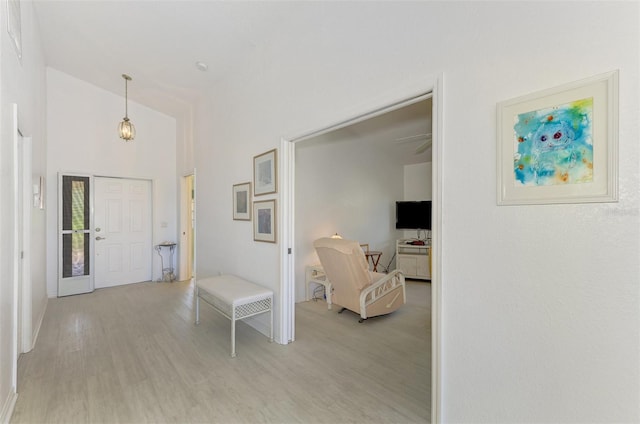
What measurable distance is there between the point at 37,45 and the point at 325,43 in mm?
3611

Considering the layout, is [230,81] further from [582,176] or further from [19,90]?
[582,176]

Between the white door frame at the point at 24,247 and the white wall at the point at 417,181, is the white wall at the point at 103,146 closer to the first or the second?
the white door frame at the point at 24,247

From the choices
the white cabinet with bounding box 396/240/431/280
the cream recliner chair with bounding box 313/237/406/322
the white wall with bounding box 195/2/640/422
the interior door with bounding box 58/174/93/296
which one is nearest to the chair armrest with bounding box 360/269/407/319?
the cream recliner chair with bounding box 313/237/406/322

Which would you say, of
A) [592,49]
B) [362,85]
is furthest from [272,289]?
[592,49]

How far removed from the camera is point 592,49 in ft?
3.84

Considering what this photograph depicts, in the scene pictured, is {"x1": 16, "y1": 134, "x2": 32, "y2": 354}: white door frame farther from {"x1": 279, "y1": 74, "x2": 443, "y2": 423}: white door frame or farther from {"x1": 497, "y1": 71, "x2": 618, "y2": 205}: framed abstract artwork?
{"x1": 497, "y1": 71, "x2": 618, "y2": 205}: framed abstract artwork

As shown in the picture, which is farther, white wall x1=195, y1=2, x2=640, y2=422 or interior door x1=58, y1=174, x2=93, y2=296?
interior door x1=58, y1=174, x2=93, y2=296

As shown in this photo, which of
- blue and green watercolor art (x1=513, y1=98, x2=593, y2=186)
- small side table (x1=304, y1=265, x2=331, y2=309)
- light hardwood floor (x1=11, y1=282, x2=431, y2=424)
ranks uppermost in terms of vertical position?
blue and green watercolor art (x1=513, y1=98, x2=593, y2=186)

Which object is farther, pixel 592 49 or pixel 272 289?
pixel 272 289

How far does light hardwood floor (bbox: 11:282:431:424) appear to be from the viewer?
6.25 feet

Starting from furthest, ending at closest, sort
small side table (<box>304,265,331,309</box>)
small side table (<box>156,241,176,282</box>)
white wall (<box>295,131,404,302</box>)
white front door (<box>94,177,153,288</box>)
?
1. small side table (<box>156,241,176,282</box>)
2. white front door (<box>94,177,153,288</box>)
3. white wall (<box>295,131,404,302</box>)
4. small side table (<box>304,265,331,309</box>)

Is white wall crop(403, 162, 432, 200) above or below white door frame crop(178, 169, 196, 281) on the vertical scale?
above

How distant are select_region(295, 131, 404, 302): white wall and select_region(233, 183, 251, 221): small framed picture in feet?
3.29

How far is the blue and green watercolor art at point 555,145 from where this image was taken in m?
1.18
